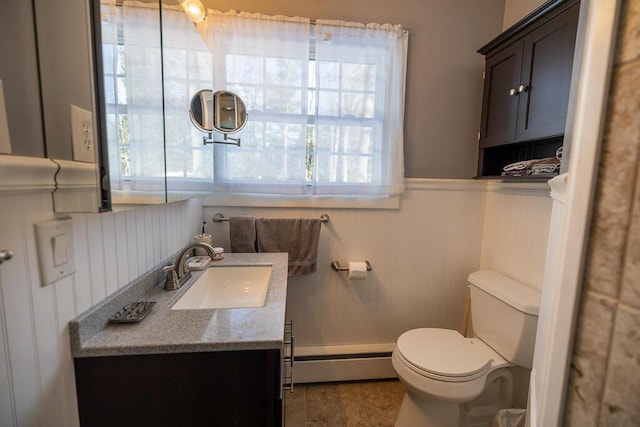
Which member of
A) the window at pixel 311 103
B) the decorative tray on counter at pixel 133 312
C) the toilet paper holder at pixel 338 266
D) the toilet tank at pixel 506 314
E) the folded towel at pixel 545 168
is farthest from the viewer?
the toilet paper holder at pixel 338 266

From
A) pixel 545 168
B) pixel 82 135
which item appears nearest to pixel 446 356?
pixel 545 168

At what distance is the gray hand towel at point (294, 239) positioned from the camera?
168 cm

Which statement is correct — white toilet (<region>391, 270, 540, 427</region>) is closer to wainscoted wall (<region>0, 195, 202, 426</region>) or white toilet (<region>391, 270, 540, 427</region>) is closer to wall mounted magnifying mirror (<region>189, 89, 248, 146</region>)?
wainscoted wall (<region>0, 195, 202, 426</region>)

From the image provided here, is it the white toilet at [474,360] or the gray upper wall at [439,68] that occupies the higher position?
the gray upper wall at [439,68]

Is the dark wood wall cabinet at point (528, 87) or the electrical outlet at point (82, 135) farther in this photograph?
the dark wood wall cabinet at point (528, 87)

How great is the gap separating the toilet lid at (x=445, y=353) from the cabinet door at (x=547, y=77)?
105 cm

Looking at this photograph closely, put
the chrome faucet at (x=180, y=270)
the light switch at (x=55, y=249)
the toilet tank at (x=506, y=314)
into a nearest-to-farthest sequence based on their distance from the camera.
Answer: the light switch at (x=55, y=249), the chrome faucet at (x=180, y=270), the toilet tank at (x=506, y=314)

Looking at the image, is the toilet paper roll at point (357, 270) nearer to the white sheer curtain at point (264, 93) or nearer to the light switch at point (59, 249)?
the white sheer curtain at point (264, 93)

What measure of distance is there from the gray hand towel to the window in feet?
0.59

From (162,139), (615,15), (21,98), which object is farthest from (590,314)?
(162,139)

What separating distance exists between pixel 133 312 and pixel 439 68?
195 centimetres

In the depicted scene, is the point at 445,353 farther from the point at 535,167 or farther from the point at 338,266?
the point at 535,167

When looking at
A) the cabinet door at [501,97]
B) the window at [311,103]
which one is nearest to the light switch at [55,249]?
the window at [311,103]

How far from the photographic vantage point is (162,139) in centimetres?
108
